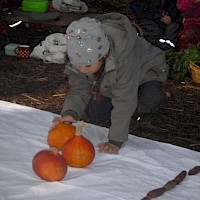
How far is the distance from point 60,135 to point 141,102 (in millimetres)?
713

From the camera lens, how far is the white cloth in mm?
2094

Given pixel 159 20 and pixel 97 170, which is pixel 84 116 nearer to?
pixel 97 170

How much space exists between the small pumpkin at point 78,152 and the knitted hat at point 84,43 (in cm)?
26

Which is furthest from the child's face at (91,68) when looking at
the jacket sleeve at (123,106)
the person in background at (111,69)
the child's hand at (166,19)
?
Answer: the child's hand at (166,19)

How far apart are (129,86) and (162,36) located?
2.40 metres

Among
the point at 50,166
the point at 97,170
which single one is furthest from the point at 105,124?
the point at 50,166

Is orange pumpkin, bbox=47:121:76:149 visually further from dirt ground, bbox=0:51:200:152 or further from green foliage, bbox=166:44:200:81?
green foliage, bbox=166:44:200:81

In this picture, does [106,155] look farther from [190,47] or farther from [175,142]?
[190,47]

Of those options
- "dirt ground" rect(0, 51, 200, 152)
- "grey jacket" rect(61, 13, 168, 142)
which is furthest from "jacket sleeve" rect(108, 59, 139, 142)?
"dirt ground" rect(0, 51, 200, 152)

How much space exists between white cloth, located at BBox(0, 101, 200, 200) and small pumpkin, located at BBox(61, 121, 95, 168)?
1.3 inches

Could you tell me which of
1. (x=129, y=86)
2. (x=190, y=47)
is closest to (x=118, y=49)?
(x=129, y=86)

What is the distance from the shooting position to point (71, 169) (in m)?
2.29

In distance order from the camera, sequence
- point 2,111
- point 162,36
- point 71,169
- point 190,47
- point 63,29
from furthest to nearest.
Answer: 1. point 63,29
2. point 162,36
3. point 190,47
4. point 2,111
5. point 71,169

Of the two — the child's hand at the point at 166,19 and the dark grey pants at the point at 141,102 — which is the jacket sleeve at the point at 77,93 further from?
the child's hand at the point at 166,19
